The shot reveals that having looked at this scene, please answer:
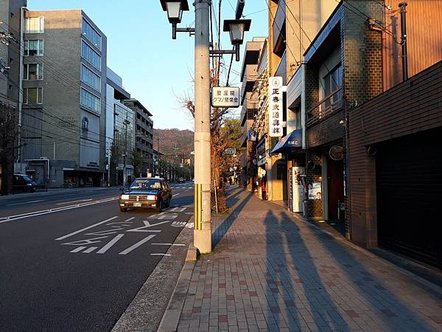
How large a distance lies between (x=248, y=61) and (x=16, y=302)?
1801 inches

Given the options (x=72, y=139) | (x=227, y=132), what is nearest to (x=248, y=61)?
(x=227, y=132)

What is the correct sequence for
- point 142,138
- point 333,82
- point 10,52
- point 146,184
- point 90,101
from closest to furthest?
point 333,82
point 146,184
point 10,52
point 90,101
point 142,138

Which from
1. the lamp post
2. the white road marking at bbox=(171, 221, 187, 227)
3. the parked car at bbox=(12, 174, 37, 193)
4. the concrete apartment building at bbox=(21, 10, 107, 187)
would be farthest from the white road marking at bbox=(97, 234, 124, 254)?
the concrete apartment building at bbox=(21, 10, 107, 187)

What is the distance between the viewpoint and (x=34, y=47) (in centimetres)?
6850

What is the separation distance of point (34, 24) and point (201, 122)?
70.3 meters

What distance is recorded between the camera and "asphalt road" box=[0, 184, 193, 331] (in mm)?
5223

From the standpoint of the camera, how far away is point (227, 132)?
2577 centimetres

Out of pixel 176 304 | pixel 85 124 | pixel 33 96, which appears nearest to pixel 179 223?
pixel 176 304

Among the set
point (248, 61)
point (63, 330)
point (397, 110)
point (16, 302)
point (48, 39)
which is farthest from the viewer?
point (48, 39)

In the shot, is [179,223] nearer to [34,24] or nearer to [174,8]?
[174,8]

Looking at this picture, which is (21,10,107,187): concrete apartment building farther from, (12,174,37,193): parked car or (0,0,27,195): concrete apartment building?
(12,174,37,193): parked car

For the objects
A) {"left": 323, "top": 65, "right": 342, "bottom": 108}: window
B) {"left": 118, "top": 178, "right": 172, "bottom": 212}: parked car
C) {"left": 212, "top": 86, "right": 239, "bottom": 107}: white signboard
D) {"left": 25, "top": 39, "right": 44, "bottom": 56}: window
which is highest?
{"left": 25, "top": 39, "right": 44, "bottom": 56}: window

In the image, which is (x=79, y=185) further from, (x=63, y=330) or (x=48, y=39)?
(x=63, y=330)

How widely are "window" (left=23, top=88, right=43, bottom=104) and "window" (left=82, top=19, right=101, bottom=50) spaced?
12271 millimetres
